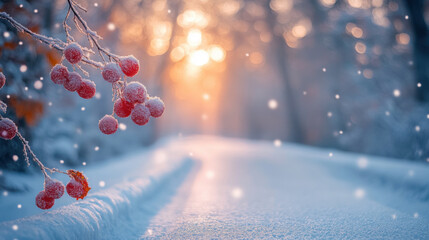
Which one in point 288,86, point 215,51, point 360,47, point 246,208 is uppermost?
point 215,51

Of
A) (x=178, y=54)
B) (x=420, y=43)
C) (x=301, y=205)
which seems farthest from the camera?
(x=178, y=54)

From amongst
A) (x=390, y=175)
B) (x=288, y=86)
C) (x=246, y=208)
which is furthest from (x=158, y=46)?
(x=246, y=208)

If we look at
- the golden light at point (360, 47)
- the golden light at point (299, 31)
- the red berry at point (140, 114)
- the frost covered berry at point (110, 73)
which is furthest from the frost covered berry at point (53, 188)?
the golden light at point (299, 31)

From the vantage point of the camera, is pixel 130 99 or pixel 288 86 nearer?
pixel 130 99

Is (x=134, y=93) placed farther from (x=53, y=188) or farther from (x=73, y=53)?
(x=53, y=188)

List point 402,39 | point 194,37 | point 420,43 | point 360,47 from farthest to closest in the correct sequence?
point 194,37 → point 360,47 → point 402,39 → point 420,43

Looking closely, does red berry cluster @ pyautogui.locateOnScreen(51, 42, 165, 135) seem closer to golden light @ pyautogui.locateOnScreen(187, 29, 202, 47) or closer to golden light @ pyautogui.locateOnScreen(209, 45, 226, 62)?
golden light @ pyautogui.locateOnScreen(187, 29, 202, 47)

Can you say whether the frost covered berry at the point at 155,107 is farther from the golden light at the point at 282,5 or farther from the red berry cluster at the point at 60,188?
the golden light at the point at 282,5
